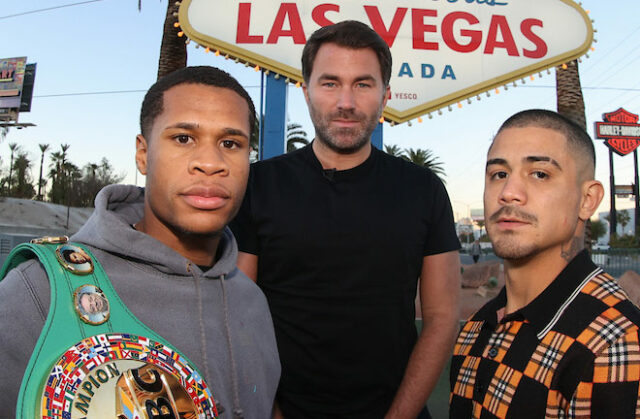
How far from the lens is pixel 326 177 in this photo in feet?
7.80

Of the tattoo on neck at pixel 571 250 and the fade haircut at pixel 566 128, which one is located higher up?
the fade haircut at pixel 566 128

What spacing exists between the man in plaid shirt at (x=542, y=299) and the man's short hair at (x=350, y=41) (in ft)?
2.67

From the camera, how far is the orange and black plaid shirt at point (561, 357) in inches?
50.6

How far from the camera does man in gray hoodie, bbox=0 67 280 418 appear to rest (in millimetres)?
1440

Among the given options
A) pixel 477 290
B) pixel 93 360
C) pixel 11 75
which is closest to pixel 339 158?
pixel 93 360

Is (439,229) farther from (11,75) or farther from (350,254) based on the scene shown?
(11,75)

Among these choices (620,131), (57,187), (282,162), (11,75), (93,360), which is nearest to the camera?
(93,360)

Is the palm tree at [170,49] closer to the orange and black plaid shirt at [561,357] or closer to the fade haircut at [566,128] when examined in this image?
the fade haircut at [566,128]

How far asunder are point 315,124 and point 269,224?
0.54 m

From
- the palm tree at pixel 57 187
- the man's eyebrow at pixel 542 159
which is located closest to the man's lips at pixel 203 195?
the man's eyebrow at pixel 542 159

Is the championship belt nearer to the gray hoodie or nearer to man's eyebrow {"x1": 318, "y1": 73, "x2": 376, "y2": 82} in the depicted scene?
the gray hoodie

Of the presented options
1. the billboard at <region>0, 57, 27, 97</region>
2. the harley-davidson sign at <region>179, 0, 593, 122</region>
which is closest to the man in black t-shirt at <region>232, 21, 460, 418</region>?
the harley-davidson sign at <region>179, 0, 593, 122</region>

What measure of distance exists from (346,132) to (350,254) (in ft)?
1.89

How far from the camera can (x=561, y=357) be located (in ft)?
4.65
